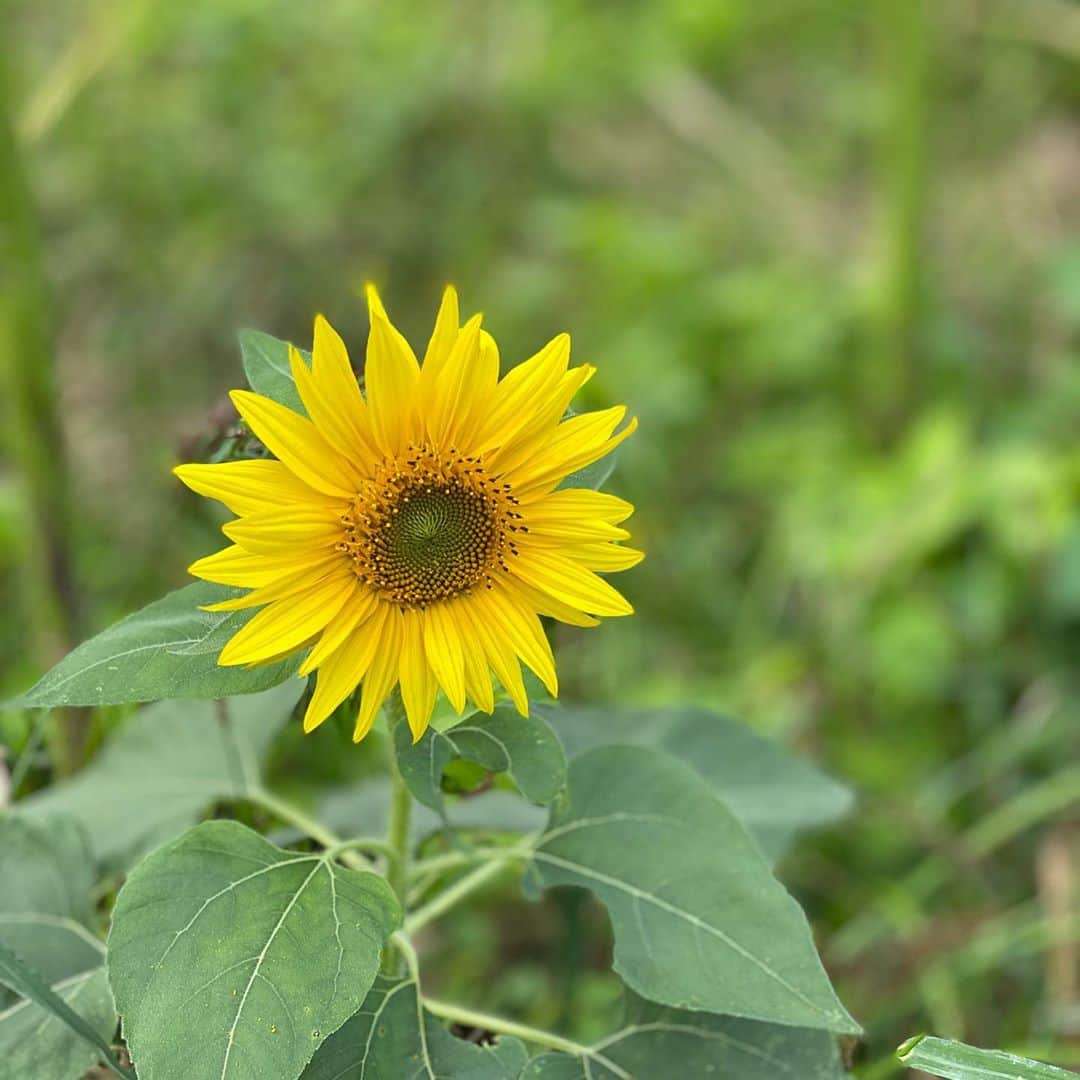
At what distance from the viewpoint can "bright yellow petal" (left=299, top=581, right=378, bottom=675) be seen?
771 mm

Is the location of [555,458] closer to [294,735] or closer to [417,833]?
[417,833]

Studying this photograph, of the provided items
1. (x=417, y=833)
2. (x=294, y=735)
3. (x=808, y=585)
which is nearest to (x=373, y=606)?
(x=417, y=833)

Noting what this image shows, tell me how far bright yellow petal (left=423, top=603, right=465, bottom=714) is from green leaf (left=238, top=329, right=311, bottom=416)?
16cm

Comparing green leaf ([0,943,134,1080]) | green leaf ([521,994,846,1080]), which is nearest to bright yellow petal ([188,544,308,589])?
green leaf ([0,943,134,1080])

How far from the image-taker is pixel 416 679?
2.62 feet

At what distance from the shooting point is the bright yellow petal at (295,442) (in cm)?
75

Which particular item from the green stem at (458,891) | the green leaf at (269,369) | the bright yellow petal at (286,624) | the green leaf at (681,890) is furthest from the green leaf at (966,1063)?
the green leaf at (269,369)

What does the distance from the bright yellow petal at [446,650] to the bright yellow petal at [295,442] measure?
101mm

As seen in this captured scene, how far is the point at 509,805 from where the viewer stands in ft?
3.97

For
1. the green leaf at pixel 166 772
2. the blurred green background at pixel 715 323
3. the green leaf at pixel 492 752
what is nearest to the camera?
the green leaf at pixel 492 752

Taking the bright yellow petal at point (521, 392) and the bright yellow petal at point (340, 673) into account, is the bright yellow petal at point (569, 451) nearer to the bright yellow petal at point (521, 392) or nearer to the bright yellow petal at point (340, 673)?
the bright yellow petal at point (521, 392)

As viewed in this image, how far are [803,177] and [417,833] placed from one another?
232 cm

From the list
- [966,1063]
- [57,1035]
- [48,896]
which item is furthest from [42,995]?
[966,1063]

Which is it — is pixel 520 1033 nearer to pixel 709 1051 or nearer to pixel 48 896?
pixel 709 1051
